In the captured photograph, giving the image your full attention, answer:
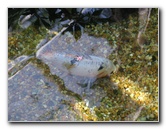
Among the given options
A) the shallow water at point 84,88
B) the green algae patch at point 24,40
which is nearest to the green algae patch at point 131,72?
the shallow water at point 84,88

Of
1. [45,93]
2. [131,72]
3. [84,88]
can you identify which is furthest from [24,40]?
[131,72]

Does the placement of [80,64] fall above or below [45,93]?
above

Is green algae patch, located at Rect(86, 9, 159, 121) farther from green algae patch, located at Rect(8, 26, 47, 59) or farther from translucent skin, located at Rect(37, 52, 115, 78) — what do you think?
green algae patch, located at Rect(8, 26, 47, 59)

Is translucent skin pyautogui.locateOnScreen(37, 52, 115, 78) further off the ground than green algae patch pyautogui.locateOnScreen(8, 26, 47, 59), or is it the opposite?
green algae patch pyautogui.locateOnScreen(8, 26, 47, 59)

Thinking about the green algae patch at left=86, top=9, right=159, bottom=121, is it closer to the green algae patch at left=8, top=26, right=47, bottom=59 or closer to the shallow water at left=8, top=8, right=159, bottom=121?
the shallow water at left=8, top=8, right=159, bottom=121

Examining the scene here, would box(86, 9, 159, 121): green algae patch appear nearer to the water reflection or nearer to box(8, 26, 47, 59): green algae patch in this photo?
the water reflection

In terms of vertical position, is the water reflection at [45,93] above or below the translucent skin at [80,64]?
below

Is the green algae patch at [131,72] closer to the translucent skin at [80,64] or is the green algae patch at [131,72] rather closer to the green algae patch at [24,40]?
the translucent skin at [80,64]

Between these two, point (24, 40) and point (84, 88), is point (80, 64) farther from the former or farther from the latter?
point (24, 40)

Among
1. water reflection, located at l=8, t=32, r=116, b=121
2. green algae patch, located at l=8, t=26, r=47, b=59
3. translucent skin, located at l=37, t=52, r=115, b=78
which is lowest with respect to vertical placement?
water reflection, located at l=8, t=32, r=116, b=121

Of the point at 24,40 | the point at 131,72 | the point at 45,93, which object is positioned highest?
the point at 24,40

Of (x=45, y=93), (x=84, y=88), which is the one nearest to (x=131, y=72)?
(x=84, y=88)

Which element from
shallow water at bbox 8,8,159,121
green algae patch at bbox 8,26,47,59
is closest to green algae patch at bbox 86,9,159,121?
shallow water at bbox 8,8,159,121
